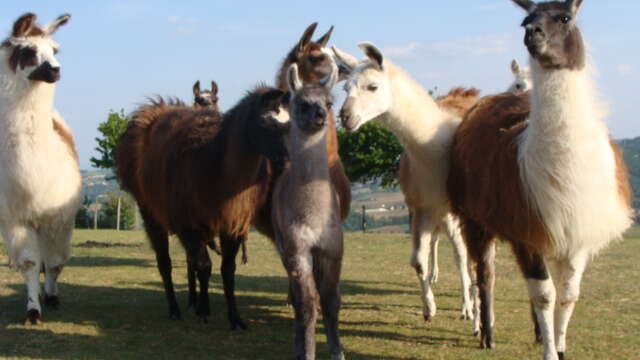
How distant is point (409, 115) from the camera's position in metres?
6.25

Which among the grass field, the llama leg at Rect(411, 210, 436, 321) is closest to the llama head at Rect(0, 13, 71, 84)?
the grass field

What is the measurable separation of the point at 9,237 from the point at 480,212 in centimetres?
429

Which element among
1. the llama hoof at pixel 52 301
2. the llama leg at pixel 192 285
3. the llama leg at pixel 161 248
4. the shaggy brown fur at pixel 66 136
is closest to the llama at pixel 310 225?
the llama leg at pixel 192 285

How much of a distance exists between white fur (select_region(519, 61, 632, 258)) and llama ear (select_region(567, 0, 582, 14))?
0.40 m

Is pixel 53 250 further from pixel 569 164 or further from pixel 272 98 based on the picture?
pixel 569 164

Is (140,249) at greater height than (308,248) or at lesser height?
lesser

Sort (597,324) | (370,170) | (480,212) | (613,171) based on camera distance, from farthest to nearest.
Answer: (370,170)
(597,324)
(480,212)
(613,171)

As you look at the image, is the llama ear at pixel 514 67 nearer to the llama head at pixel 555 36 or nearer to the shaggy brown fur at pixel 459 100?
the shaggy brown fur at pixel 459 100

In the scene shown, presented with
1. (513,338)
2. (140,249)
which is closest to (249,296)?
(513,338)

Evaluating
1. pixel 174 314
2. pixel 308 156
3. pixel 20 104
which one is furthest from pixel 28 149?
pixel 308 156

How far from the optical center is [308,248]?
4898 mm

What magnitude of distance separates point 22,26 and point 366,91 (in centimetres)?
338

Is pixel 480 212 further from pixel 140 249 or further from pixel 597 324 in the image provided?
pixel 140 249

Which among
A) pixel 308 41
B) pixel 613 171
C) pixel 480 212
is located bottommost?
pixel 480 212
